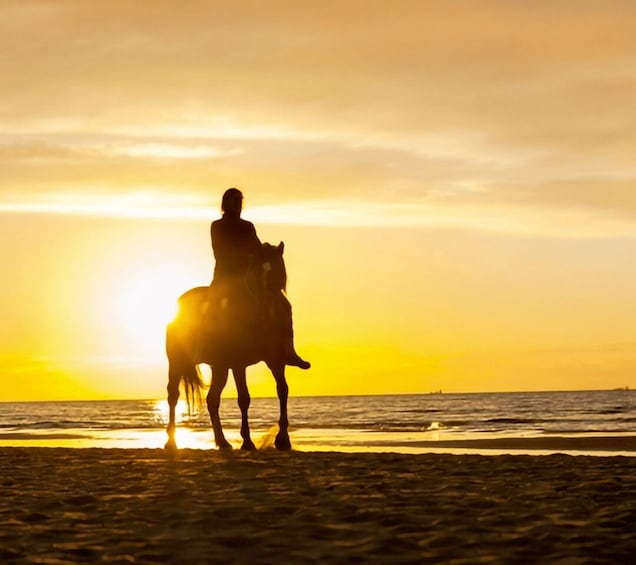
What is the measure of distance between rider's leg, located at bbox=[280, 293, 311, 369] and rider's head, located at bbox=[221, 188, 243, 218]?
149 centimetres

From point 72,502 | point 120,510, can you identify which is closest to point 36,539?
point 120,510

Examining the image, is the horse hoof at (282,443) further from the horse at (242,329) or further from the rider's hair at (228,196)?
the rider's hair at (228,196)

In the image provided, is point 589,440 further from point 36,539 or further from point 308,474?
point 36,539

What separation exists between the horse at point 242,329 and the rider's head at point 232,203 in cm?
104

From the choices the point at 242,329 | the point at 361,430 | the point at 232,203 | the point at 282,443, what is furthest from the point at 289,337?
the point at 361,430

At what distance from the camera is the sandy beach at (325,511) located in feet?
19.2

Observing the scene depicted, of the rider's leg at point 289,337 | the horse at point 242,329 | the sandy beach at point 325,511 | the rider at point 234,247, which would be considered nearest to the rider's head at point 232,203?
the rider at point 234,247

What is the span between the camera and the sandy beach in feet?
19.2

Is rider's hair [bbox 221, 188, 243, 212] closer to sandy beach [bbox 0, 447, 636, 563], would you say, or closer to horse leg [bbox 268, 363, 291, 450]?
horse leg [bbox 268, 363, 291, 450]

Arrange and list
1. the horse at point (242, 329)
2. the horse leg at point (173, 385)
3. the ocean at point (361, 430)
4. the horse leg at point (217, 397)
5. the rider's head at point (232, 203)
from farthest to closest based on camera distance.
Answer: the ocean at point (361, 430) → the horse leg at point (173, 385) → the horse leg at point (217, 397) → the rider's head at point (232, 203) → the horse at point (242, 329)

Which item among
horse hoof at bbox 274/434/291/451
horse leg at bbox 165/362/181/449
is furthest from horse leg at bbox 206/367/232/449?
horse leg at bbox 165/362/181/449

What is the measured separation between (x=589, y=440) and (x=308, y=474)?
47.7 ft

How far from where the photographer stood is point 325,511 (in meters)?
7.37

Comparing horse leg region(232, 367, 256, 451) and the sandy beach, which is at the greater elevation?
horse leg region(232, 367, 256, 451)
